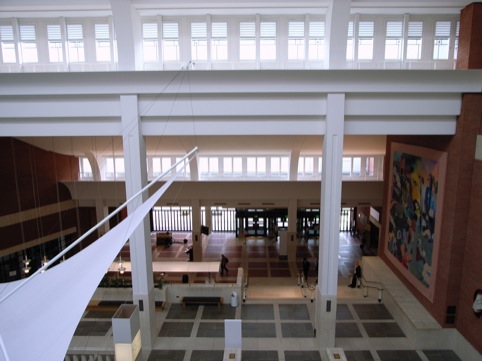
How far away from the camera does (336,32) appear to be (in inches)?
352

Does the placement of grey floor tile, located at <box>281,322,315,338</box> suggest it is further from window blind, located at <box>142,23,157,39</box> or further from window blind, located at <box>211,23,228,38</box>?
window blind, located at <box>142,23,157,39</box>

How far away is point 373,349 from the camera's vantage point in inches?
384

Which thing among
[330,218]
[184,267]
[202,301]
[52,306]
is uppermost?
[330,218]

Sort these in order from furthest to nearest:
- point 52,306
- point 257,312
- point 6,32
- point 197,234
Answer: point 197,234, point 257,312, point 6,32, point 52,306

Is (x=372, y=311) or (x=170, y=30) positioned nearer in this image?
(x=170, y=30)

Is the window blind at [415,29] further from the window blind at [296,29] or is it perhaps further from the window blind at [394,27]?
the window blind at [296,29]

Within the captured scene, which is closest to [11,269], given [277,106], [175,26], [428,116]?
[175,26]

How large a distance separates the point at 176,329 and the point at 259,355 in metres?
2.78

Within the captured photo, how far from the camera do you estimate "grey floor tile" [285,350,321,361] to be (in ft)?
30.7

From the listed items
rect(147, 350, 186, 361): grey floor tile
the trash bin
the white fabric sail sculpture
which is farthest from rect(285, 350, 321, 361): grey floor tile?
the white fabric sail sculpture

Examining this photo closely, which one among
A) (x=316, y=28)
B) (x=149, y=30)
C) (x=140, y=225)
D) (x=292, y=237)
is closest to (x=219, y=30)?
(x=149, y=30)

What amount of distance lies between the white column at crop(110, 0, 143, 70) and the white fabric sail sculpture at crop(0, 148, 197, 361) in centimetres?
565

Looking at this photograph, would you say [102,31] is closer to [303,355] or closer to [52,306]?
[52,306]

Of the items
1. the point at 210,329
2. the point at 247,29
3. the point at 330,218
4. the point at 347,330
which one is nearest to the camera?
the point at 330,218
